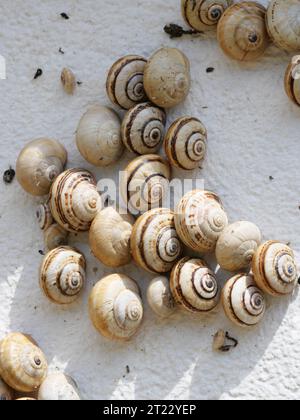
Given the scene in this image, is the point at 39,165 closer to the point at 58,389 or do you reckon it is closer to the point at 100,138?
the point at 100,138

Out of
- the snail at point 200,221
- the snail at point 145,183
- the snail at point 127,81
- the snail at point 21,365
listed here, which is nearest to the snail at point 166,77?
the snail at point 127,81

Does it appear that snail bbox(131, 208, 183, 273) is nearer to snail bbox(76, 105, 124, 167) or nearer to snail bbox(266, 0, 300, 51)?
snail bbox(76, 105, 124, 167)

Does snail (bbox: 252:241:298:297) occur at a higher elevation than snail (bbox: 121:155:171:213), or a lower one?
lower

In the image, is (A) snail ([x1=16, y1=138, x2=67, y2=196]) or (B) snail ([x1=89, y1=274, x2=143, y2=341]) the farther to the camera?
(A) snail ([x1=16, y1=138, x2=67, y2=196])

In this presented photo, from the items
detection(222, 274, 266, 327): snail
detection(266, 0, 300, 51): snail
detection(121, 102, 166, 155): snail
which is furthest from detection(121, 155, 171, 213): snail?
detection(266, 0, 300, 51): snail

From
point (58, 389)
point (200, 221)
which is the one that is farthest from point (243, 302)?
point (58, 389)

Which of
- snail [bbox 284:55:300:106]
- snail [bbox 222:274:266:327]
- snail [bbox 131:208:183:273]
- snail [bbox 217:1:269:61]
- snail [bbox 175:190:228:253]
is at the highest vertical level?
snail [bbox 217:1:269:61]
